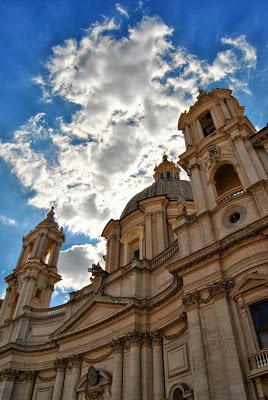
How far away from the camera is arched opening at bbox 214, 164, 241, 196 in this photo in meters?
21.3

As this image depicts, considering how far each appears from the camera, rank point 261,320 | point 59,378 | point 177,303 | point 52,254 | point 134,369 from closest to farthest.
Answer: point 261,320, point 134,369, point 177,303, point 59,378, point 52,254

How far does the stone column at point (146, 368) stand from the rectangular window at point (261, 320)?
22.7 ft

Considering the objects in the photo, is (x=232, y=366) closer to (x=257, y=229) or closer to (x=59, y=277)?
(x=257, y=229)

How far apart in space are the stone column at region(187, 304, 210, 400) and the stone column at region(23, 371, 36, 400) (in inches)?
572

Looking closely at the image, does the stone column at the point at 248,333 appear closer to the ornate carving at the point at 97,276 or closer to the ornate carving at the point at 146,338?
the ornate carving at the point at 146,338

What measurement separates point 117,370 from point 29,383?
28.5 ft

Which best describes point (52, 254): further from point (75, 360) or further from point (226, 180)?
point (226, 180)

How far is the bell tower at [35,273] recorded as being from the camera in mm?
29438

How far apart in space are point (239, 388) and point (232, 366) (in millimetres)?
751

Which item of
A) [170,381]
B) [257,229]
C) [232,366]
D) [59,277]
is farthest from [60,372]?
[257,229]

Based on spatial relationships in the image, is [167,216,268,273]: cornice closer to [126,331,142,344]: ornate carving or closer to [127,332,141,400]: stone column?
[126,331,142,344]: ornate carving

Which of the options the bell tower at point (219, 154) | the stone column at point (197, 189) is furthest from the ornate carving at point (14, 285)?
the stone column at point (197, 189)

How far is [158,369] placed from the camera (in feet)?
58.2

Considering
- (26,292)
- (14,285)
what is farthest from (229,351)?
(14,285)
